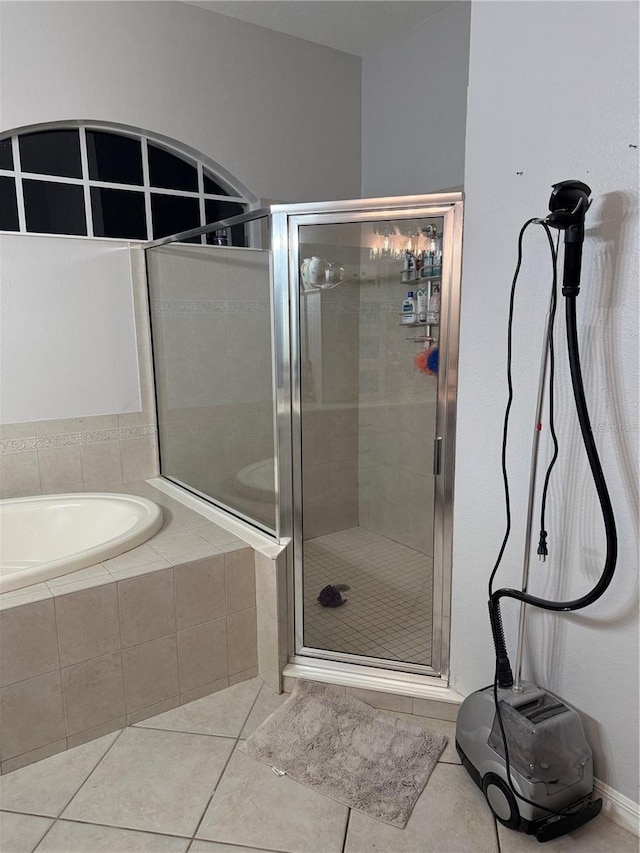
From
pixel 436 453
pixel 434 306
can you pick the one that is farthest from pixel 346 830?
pixel 434 306

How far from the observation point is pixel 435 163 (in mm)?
3035

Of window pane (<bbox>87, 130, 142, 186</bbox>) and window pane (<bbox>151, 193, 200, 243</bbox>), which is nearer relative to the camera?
window pane (<bbox>87, 130, 142, 186</bbox>)

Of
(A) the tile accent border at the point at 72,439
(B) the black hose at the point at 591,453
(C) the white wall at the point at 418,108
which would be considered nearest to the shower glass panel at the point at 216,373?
(A) the tile accent border at the point at 72,439

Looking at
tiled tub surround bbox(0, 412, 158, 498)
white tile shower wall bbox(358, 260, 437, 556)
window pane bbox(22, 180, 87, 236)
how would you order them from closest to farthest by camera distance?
white tile shower wall bbox(358, 260, 437, 556)
window pane bbox(22, 180, 87, 236)
tiled tub surround bbox(0, 412, 158, 498)

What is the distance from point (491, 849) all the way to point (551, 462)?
101 cm

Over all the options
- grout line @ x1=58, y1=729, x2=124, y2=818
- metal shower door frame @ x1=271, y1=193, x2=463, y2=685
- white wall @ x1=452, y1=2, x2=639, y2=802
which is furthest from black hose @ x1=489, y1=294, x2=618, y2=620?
grout line @ x1=58, y1=729, x2=124, y2=818

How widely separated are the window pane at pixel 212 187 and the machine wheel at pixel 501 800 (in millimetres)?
2841

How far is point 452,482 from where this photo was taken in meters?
1.90

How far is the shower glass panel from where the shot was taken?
225 centimetres

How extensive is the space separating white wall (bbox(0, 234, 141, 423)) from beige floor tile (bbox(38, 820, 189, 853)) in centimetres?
173

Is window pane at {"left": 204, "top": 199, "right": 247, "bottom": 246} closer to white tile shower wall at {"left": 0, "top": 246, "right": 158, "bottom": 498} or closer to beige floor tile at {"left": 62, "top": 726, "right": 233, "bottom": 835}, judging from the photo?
white tile shower wall at {"left": 0, "top": 246, "right": 158, "bottom": 498}

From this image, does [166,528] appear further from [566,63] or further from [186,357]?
[566,63]

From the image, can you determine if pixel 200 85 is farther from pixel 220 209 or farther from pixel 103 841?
pixel 103 841

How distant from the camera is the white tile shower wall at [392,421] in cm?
210
